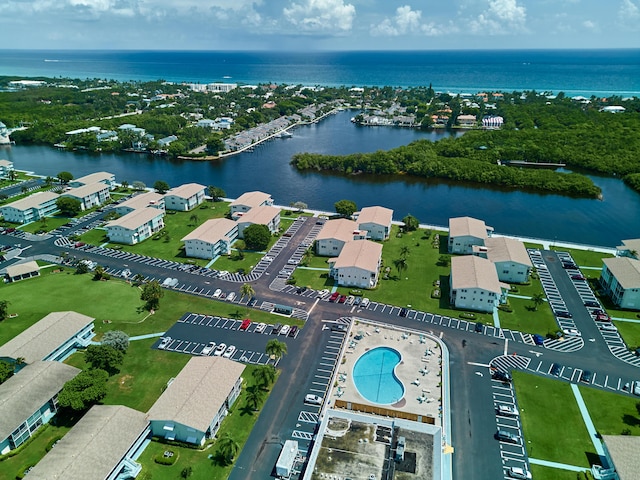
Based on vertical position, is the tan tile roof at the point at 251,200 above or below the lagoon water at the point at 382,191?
above

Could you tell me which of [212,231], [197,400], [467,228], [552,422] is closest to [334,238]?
[212,231]

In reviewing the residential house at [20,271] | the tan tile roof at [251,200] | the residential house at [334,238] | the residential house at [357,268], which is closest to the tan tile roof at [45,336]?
the residential house at [20,271]

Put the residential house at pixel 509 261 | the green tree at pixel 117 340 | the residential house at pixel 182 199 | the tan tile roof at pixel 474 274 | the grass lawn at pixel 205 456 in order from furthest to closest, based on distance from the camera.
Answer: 1. the residential house at pixel 182 199
2. the residential house at pixel 509 261
3. the tan tile roof at pixel 474 274
4. the green tree at pixel 117 340
5. the grass lawn at pixel 205 456

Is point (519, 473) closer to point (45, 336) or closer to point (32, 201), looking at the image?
point (45, 336)

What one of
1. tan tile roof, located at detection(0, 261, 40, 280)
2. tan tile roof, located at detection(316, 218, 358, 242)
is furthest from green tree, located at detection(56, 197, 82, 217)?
tan tile roof, located at detection(316, 218, 358, 242)

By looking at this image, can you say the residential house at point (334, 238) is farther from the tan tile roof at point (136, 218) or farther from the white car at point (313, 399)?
the tan tile roof at point (136, 218)

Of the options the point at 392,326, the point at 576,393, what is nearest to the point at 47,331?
the point at 392,326

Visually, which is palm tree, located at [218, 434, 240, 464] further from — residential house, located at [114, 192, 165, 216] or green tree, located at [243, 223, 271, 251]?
residential house, located at [114, 192, 165, 216]
